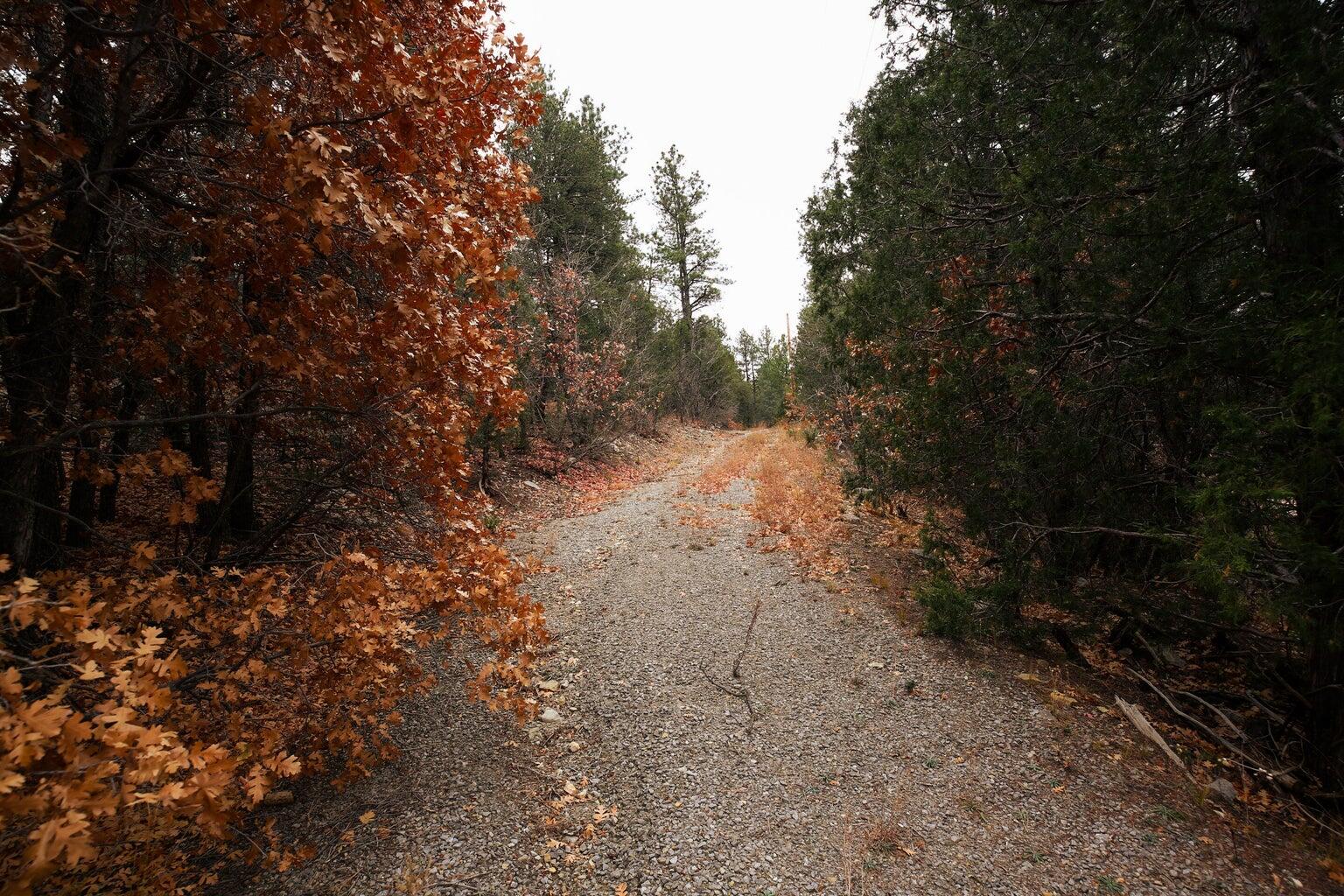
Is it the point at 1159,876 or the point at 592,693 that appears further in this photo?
the point at 592,693

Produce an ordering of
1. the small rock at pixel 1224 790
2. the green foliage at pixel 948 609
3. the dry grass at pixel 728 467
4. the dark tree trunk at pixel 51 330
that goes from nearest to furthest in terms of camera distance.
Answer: the dark tree trunk at pixel 51 330 < the small rock at pixel 1224 790 < the green foliage at pixel 948 609 < the dry grass at pixel 728 467

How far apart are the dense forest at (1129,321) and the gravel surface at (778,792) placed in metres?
1.04

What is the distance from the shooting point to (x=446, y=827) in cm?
378

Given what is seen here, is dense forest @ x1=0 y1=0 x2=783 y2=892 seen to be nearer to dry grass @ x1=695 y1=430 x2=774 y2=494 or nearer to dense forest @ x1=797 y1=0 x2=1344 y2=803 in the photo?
dense forest @ x1=797 y1=0 x2=1344 y2=803

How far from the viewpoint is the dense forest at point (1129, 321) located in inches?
136

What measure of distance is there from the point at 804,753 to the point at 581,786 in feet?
6.13

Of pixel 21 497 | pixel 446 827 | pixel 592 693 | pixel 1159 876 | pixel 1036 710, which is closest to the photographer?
pixel 21 497

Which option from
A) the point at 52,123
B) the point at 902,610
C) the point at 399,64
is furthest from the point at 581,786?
the point at 52,123

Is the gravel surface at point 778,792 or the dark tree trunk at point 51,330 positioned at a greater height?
the dark tree trunk at point 51,330

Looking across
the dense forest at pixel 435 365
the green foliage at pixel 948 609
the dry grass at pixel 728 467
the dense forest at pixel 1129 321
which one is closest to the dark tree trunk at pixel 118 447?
the dense forest at pixel 435 365

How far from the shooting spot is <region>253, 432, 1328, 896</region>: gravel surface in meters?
3.42

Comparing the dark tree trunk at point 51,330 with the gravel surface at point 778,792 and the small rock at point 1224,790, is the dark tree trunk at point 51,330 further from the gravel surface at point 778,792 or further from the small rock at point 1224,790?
the small rock at point 1224,790

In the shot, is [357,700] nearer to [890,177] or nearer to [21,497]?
[21,497]

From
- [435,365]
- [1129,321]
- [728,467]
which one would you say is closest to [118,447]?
[435,365]
